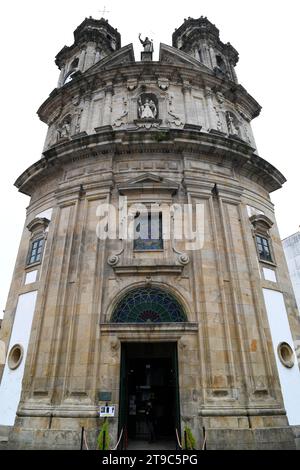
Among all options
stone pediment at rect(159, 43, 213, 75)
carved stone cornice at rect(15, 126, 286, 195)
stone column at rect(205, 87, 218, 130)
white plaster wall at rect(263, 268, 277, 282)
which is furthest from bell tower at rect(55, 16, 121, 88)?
white plaster wall at rect(263, 268, 277, 282)

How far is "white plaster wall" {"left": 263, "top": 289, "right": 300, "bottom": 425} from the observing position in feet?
36.8

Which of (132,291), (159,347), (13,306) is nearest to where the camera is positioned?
(132,291)

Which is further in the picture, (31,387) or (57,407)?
(31,387)

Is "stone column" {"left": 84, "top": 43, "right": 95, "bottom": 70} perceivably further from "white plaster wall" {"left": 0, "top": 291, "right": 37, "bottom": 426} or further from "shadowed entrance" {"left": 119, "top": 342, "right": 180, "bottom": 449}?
"shadowed entrance" {"left": 119, "top": 342, "right": 180, "bottom": 449}

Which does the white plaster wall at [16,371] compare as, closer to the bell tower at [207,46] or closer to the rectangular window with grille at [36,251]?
the rectangular window with grille at [36,251]

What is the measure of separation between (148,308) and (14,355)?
578cm

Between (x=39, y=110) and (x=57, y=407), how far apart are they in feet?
57.3

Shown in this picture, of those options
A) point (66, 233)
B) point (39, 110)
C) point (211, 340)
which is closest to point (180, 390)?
point (211, 340)

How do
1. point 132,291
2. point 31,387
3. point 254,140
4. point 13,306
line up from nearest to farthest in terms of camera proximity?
point 31,387 → point 132,291 → point 13,306 → point 254,140

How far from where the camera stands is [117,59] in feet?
66.8

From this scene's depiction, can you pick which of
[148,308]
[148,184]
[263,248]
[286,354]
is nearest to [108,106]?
[148,184]

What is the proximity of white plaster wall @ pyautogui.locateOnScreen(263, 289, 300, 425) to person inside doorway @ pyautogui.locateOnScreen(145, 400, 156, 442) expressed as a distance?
4952mm
